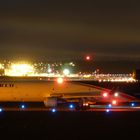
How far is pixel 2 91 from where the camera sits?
6234 cm

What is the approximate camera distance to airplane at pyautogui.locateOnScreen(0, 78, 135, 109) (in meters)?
60.5

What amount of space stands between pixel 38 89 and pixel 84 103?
7596 millimetres
